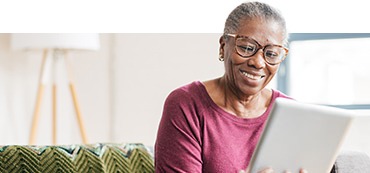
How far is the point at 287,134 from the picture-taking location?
5.41 feet

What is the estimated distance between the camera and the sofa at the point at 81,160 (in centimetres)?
Result: 194

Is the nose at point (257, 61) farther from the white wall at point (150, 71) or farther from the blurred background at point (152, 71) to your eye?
the white wall at point (150, 71)

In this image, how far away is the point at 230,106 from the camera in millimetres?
1944

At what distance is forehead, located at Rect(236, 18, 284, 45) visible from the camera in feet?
5.97

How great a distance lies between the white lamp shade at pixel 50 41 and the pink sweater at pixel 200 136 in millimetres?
2012

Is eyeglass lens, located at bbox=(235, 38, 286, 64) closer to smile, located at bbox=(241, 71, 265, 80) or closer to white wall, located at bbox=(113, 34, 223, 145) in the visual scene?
smile, located at bbox=(241, 71, 265, 80)

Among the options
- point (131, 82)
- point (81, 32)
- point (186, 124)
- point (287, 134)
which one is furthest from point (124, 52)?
point (287, 134)

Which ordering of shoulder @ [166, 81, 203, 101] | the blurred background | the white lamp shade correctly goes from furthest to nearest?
the blurred background < the white lamp shade < shoulder @ [166, 81, 203, 101]

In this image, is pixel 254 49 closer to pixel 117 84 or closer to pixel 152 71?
pixel 152 71

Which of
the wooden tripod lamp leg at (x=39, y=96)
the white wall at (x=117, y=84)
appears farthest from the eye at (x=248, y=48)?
the wooden tripod lamp leg at (x=39, y=96)

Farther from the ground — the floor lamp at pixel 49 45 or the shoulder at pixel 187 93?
the shoulder at pixel 187 93

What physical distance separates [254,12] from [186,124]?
1.15 ft

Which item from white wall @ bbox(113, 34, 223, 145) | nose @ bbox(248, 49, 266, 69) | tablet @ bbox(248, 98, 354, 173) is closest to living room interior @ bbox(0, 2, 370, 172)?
white wall @ bbox(113, 34, 223, 145)

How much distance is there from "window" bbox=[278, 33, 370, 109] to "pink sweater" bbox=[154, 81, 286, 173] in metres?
2.38
